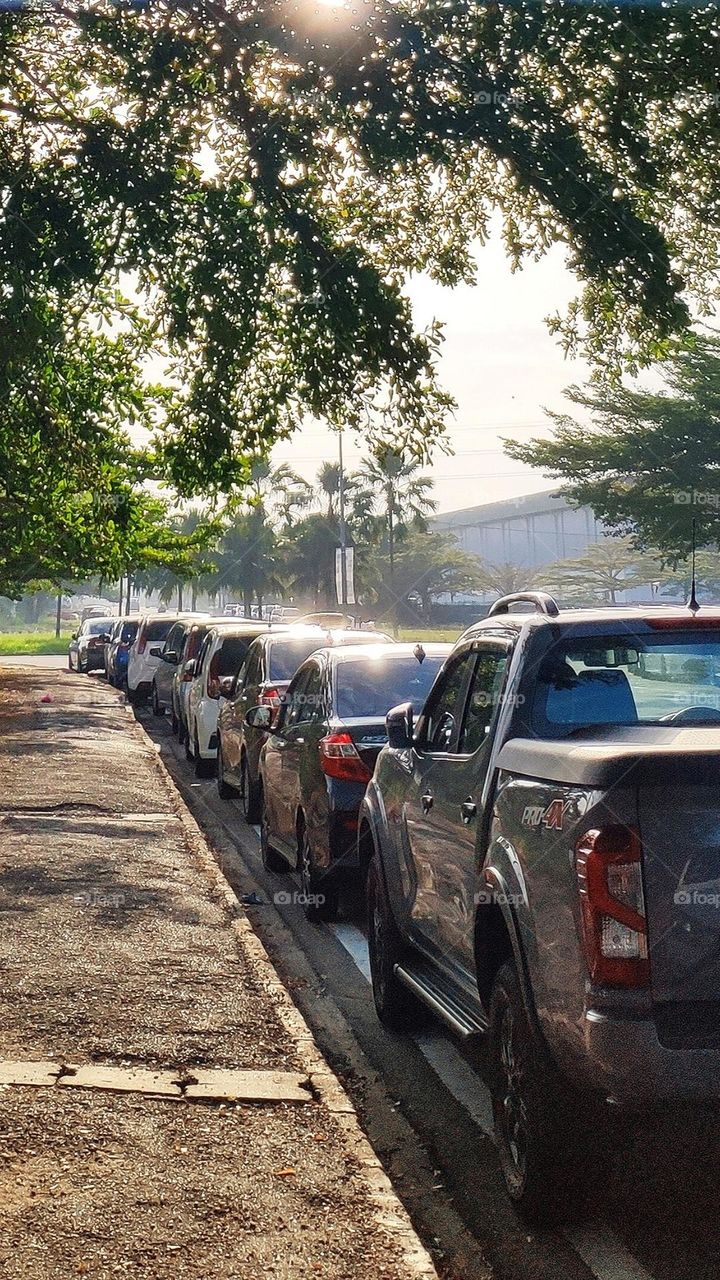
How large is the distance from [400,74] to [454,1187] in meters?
11.9

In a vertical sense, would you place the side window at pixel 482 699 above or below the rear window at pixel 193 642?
above

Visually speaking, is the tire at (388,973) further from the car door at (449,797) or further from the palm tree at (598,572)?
the palm tree at (598,572)

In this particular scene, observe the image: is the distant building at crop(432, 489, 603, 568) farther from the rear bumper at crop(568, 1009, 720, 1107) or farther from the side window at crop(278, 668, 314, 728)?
the rear bumper at crop(568, 1009, 720, 1107)

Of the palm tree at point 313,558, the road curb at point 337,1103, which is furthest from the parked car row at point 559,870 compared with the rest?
the palm tree at point 313,558

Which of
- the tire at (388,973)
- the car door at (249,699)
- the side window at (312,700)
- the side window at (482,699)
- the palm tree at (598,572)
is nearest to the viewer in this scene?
the side window at (482,699)

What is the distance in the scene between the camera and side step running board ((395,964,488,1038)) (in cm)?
562

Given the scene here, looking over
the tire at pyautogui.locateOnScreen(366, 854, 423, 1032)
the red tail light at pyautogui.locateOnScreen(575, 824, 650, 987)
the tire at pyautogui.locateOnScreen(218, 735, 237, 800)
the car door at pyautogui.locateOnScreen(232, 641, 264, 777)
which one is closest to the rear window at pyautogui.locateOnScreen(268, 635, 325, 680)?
the car door at pyautogui.locateOnScreen(232, 641, 264, 777)

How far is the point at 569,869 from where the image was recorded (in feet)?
14.5

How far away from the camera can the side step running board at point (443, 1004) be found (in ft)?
18.4

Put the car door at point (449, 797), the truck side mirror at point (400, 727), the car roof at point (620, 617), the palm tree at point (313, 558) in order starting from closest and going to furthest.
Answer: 1. the car roof at point (620, 617)
2. the car door at point (449, 797)
3. the truck side mirror at point (400, 727)
4. the palm tree at point (313, 558)

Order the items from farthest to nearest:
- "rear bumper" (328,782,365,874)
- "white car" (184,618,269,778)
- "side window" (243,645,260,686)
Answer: "white car" (184,618,269,778) → "side window" (243,645,260,686) → "rear bumper" (328,782,365,874)

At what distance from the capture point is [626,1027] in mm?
4238

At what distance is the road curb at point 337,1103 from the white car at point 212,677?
25.5 feet

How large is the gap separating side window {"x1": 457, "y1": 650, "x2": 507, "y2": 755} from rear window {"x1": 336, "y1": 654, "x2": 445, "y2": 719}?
3.66 metres
